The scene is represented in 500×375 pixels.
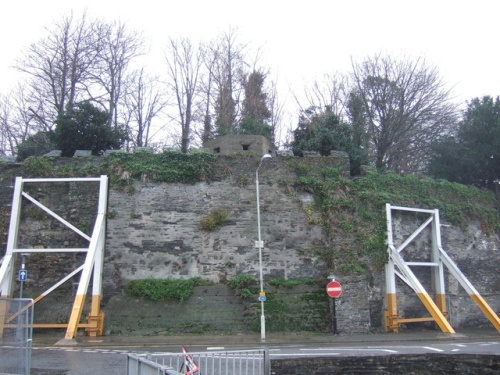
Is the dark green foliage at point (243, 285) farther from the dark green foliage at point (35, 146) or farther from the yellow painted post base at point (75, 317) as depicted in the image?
the dark green foliage at point (35, 146)

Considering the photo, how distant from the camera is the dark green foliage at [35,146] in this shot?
86.8 feet

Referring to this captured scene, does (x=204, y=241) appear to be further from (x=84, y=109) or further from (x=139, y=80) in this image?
(x=139, y=80)

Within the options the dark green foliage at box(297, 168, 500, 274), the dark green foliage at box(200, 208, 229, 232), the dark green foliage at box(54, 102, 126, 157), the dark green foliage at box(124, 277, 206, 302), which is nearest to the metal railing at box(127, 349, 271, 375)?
the dark green foliage at box(124, 277, 206, 302)

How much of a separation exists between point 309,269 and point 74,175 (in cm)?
961

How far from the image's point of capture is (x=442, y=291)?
21688 millimetres

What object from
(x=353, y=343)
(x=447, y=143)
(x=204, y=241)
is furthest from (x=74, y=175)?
(x=447, y=143)

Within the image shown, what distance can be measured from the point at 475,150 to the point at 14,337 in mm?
26085

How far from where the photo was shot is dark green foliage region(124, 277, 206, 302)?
19328 mm

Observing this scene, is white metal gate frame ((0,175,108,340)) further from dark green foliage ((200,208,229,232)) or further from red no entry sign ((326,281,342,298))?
red no entry sign ((326,281,342,298))

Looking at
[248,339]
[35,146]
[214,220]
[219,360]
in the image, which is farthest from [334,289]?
[35,146]

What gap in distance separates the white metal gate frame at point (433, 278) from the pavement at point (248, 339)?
0.61m

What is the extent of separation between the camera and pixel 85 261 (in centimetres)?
1864

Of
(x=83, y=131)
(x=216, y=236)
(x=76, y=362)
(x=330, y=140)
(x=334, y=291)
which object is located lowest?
(x=76, y=362)

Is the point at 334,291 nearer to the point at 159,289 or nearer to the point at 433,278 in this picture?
the point at 433,278
